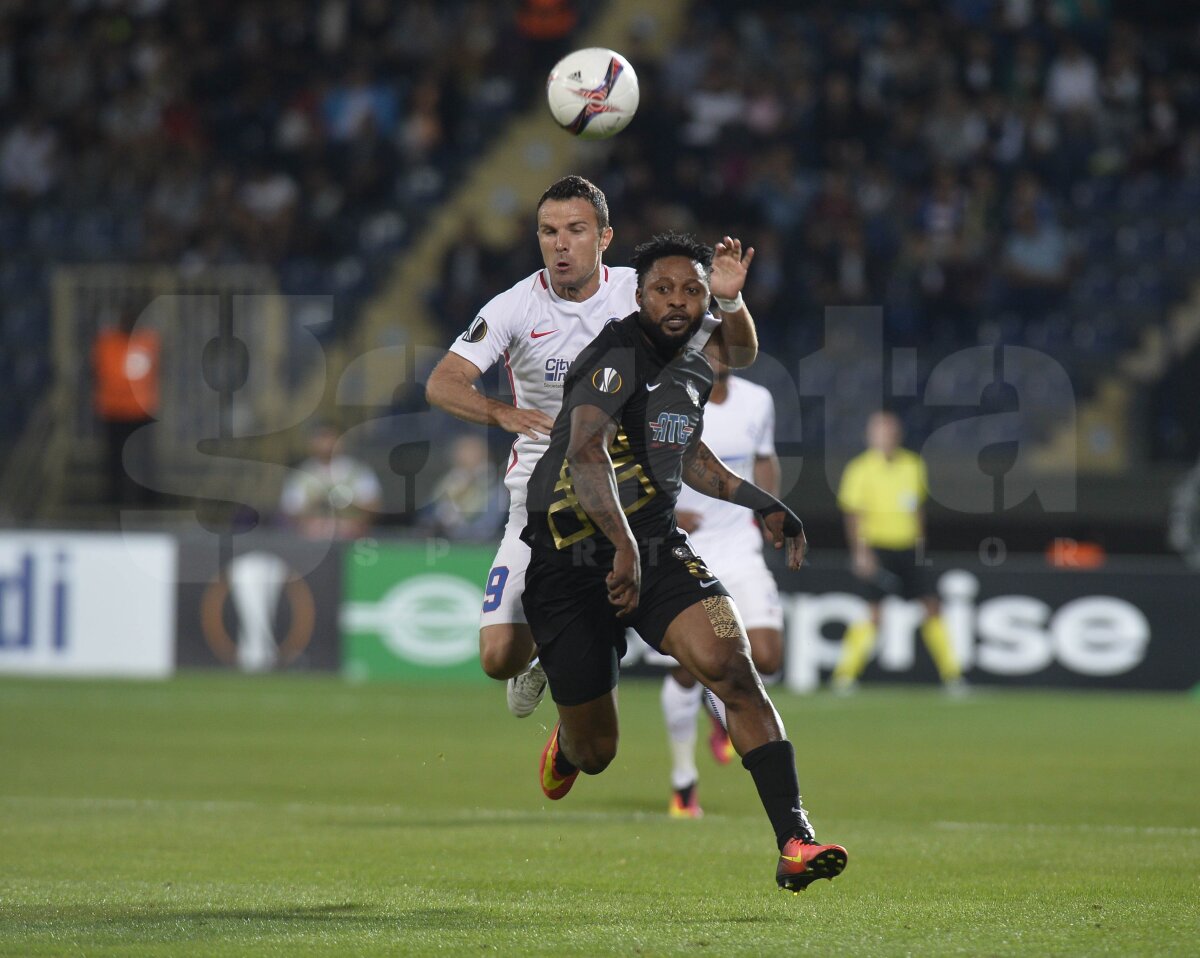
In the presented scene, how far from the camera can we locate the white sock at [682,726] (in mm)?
9750

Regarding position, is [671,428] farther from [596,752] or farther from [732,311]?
[596,752]

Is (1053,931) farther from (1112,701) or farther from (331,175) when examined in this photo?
(331,175)

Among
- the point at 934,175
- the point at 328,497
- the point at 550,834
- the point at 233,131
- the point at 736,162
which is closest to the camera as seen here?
the point at 550,834

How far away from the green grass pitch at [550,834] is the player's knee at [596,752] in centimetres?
45

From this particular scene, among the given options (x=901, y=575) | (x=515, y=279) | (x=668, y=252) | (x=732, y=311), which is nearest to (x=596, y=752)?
(x=732, y=311)

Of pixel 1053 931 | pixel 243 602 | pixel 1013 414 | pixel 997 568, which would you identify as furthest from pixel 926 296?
pixel 1053 931

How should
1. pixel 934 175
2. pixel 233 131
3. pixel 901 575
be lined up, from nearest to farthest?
pixel 901 575, pixel 934 175, pixel 233 131

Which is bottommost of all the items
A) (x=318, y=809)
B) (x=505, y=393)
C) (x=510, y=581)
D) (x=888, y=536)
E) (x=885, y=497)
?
(x=318, y=809)

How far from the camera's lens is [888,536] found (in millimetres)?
16641

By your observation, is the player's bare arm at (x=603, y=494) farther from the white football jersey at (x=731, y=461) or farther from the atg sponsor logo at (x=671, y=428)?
the white football jersey at (x=731, y=461)

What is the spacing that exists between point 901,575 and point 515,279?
6.40 metres

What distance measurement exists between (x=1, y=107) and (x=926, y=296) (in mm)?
13381

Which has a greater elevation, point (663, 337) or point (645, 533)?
point (663, 337)

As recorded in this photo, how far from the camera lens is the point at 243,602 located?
17844mm
